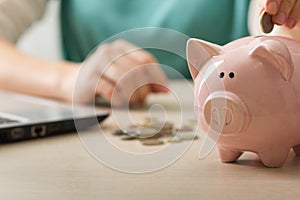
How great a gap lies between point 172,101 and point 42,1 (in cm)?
63

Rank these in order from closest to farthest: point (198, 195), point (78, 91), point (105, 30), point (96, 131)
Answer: point (198, 195), point (96, 131), point (78, 91), point (105, 30)

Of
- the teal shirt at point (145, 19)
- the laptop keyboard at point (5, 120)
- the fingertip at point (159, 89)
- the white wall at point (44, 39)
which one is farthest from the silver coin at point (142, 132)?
the white wall at point (44, 39)

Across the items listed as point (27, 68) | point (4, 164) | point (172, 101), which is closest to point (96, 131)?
point (4, 164)

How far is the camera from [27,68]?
97 cm

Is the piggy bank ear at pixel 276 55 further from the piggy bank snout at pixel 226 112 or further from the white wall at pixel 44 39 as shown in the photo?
the white wall at pixel 44 39

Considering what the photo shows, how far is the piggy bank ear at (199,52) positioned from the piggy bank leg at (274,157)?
8cm

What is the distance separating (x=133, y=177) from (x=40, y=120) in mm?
206

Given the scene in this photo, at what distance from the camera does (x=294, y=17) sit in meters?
0.43

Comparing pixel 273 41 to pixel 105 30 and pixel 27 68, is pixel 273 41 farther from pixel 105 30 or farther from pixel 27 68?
pixel 105 30

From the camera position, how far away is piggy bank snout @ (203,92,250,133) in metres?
0.38

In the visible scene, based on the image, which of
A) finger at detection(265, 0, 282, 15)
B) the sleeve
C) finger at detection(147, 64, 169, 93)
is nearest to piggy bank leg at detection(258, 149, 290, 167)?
finger at detection(265, 0, 282, 15)

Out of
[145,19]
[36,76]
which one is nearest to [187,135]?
[36,76]

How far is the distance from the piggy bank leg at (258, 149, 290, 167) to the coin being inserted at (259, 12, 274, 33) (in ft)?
0.31

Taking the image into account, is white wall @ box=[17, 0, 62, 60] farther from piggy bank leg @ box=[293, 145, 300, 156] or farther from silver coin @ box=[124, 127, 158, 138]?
piggy bank leg @ box=[293, 145, 300, 156]
